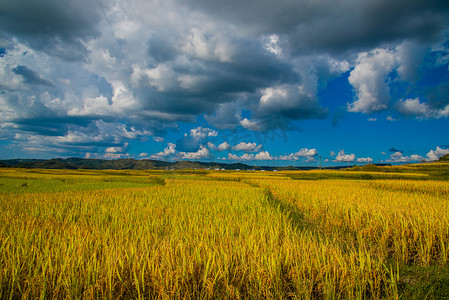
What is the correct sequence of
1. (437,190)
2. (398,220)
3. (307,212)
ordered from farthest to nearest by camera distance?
(437,190) < (307,212) < (398,220)

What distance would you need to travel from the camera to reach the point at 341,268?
7.35 feet

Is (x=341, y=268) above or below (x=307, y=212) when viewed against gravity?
above

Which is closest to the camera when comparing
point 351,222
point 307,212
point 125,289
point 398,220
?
point 125,289

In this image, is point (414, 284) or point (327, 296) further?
point (414, 284)

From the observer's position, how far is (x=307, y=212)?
20.3ft

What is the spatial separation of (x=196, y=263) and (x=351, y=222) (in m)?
4.32

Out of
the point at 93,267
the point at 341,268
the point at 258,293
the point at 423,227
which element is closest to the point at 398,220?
the point at 423,227

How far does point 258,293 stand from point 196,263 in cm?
74

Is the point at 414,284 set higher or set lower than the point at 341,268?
lower

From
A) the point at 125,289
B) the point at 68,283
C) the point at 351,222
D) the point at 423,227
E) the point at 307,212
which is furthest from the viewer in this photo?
the point at 307,212

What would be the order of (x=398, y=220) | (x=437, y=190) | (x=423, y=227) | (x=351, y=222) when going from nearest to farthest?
(x=423, y=227), (x=398, y=220), (x=351, y=222), (x=437, y=190)

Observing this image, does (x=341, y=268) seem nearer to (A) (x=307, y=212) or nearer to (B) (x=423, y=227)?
(B) (x=423, y=227)

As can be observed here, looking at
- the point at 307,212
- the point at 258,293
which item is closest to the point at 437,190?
the point at 307,212

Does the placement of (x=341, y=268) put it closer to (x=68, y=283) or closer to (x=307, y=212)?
(x=68, y=283)
